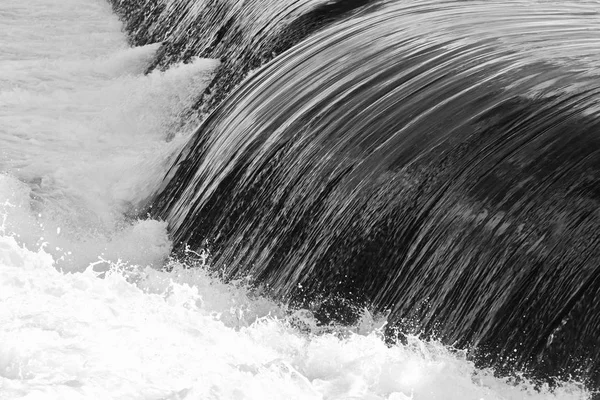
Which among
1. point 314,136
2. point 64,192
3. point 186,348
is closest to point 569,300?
point 186,348

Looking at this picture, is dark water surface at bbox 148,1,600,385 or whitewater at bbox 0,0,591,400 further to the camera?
dark water surface at bbox 148,1,600,385

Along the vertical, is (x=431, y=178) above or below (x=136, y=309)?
above

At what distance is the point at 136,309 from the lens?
449 centimetres

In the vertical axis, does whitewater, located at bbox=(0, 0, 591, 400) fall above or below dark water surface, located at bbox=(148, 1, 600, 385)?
below

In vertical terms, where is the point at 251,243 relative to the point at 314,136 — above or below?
below

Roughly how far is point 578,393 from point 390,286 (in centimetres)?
117

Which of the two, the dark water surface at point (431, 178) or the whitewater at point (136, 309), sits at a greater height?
the dark water surface at point (431, 178)

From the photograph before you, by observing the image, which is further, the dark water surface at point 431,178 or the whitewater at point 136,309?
the dark water surface at point 431,178

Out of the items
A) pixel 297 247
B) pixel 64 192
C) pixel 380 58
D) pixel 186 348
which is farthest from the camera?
pixel 64 192

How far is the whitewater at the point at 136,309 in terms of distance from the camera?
392cm

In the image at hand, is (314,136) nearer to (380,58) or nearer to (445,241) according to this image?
(380,58)

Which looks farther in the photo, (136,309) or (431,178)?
(431,178)

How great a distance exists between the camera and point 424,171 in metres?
5.38

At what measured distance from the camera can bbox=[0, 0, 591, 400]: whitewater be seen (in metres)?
3.92
